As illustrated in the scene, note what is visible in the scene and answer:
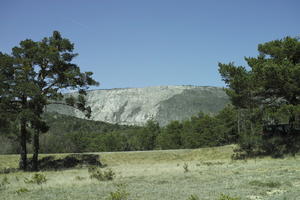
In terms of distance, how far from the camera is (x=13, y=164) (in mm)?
27594

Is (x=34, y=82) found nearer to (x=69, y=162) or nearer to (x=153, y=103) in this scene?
(x=69, y=162)

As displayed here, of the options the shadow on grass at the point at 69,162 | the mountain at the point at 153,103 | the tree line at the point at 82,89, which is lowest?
the shadow on grass at the point at 69,162

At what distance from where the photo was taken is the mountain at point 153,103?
162 meters

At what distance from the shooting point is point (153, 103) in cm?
17225

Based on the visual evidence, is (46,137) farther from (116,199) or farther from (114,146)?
(116,199)

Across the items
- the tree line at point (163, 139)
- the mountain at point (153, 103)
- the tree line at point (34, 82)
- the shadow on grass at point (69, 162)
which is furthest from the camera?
the mountain at point (153, 103)

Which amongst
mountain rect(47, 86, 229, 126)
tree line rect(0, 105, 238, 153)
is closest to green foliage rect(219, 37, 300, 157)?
tree line rect(0, 105, 238, 153)

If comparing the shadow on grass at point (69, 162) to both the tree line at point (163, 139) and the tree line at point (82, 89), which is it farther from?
the tree line at point (163, 139)

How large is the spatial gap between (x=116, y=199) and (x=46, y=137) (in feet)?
298

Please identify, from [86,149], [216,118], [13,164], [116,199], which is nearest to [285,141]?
[116,199]

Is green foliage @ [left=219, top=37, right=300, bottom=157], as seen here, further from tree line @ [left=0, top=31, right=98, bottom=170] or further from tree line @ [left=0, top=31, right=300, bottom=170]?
tree line @ [left=0, top=31, right=98, bottom=170]

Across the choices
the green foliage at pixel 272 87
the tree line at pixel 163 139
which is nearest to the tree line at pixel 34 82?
the green foliage at pixel 272 87

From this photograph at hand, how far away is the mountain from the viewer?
162500mm

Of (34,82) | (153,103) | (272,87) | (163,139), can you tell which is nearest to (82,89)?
(34,82)
